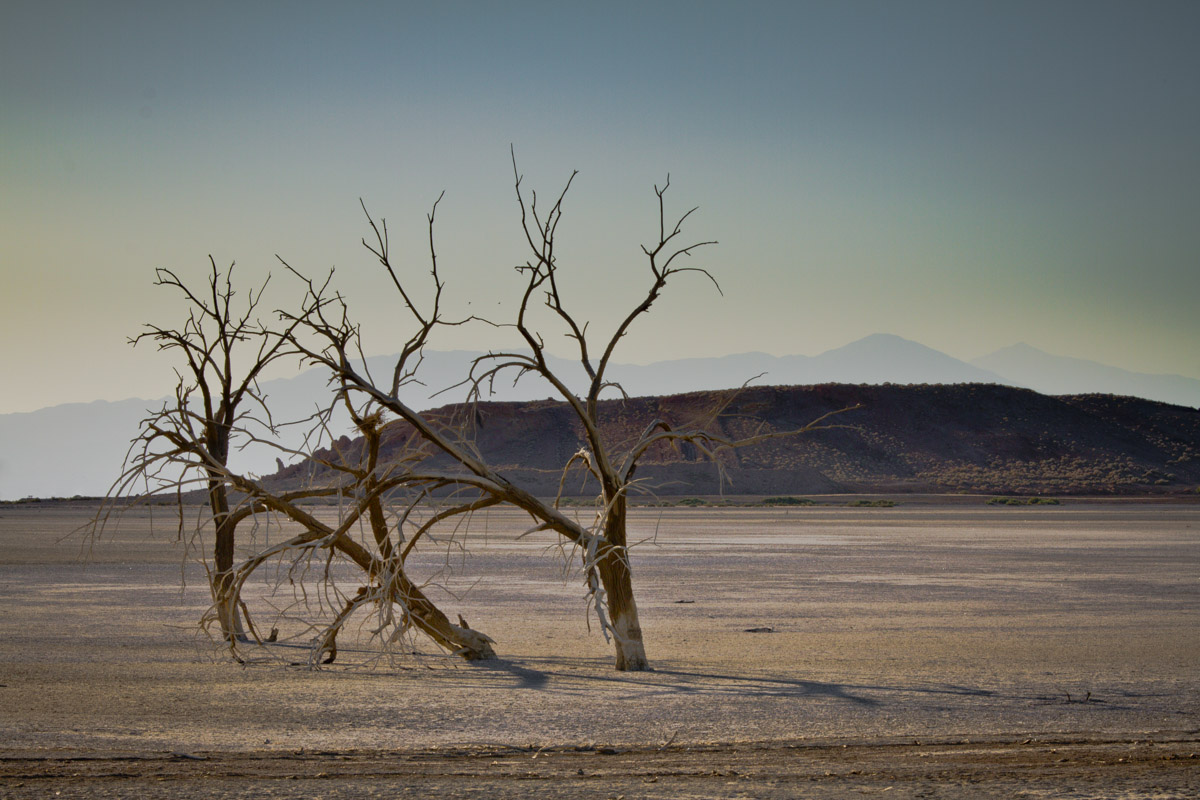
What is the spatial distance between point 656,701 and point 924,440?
123 meters

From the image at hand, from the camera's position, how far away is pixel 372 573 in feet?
36.5

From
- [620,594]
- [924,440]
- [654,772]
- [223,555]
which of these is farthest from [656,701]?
[924,440]

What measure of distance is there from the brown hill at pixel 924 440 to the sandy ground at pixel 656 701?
84.9 meters

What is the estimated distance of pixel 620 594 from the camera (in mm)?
Answer: 11109

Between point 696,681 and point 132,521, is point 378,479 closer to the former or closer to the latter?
point 696,681

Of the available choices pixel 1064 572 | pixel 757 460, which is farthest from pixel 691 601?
pixel 757 460

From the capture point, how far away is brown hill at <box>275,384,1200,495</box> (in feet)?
360

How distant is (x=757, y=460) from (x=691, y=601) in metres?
97.3

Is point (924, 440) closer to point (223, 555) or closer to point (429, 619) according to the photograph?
point (223, 555)

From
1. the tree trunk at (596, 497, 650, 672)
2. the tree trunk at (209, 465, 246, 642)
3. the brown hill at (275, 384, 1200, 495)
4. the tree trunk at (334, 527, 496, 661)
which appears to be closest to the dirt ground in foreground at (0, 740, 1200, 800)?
the tree trunk at (596, 497, 650, 672)

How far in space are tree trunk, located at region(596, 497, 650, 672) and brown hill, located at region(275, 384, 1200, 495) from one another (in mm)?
90254

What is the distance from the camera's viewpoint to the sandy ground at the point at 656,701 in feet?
22.6

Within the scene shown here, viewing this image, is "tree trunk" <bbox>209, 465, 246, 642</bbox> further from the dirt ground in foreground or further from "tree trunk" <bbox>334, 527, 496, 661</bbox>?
the dirt ground in foreground

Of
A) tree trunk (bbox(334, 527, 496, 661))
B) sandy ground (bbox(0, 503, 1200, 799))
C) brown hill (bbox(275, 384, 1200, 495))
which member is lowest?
sandy ground (bbox(0, 503, 1200, 799))
